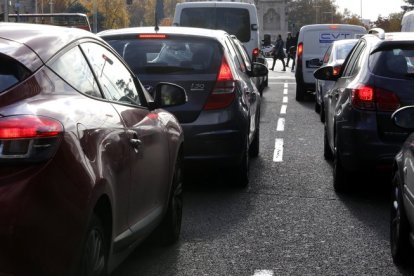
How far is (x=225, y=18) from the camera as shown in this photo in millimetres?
25828

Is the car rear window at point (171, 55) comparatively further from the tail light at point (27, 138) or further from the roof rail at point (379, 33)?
the tail light at point (27, 138)

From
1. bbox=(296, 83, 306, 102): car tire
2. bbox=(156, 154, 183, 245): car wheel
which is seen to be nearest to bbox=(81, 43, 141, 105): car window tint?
bbox=(156, 154, 183, 245): car wheel

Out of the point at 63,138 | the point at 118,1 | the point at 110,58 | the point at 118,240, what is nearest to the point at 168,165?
the point at 110,58

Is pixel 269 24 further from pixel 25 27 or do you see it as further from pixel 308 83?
pixel 25 27

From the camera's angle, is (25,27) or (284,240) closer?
(25,27)

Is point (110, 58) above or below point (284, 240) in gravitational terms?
above

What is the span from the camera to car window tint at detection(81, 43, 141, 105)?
16.8 feet

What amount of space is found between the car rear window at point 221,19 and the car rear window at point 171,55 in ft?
50.3

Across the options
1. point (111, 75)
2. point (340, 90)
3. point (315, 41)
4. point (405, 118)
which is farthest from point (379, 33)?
point (315, 41)

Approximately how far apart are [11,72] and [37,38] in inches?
17.3

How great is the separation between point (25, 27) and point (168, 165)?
1.74 metres

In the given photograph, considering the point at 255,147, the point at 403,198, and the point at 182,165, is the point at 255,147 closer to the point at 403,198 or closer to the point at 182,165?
the point at 182,165

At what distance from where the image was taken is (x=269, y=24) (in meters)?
190

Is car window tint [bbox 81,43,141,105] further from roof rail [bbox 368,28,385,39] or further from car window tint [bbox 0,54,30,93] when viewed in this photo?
roof rail [bbox 368,28,385,39]
